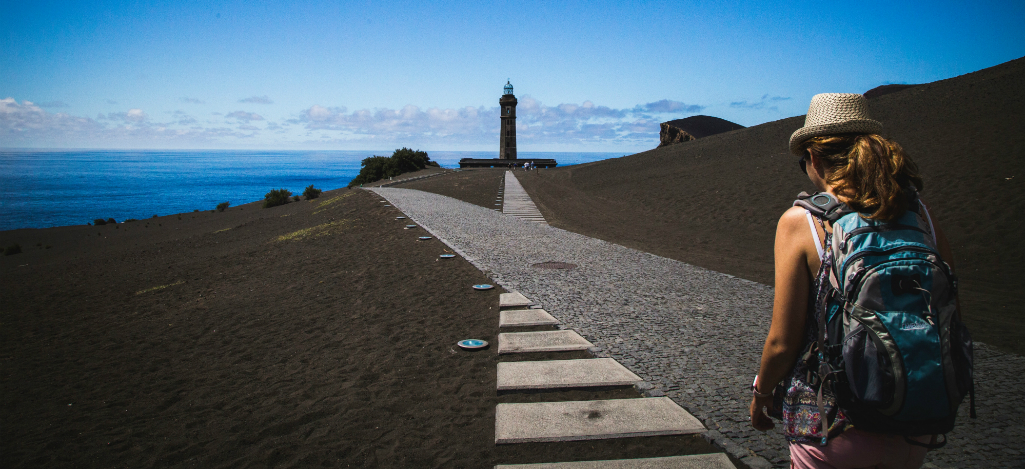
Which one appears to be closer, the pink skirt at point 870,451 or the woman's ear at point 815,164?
the pink skirt at point 870,451

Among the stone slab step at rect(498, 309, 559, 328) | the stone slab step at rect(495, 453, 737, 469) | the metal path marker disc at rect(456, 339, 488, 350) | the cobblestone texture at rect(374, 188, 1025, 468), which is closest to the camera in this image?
the stone slab step at rect(495, 453, 737, 469)

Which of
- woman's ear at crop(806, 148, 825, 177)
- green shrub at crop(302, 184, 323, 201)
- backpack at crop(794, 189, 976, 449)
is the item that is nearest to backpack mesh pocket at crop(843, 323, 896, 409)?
backpack at crop(794, 189, 976, 449)

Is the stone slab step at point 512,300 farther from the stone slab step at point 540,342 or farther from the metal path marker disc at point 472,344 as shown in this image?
the metal path marker disc at point 472,344

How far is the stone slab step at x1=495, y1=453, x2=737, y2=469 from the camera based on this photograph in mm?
2996

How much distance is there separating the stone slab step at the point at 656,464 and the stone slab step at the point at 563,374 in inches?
39.6

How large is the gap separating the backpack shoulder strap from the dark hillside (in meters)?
5.53

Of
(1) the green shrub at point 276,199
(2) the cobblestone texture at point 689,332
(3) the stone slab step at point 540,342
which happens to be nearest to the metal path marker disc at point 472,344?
(3) the stone slab step at point 540,342

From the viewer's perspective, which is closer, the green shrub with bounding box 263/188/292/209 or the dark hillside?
the dark hillside

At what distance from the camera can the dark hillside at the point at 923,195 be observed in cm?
927

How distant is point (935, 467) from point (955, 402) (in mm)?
2302

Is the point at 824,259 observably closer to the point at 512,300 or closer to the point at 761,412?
the point at 761,412

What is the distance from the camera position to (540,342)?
16.5ft

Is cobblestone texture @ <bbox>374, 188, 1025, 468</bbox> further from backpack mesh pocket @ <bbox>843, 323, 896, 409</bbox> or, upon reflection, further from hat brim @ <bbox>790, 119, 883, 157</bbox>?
hat brim @ <bbox>790, 119, 883, 157</bbox>

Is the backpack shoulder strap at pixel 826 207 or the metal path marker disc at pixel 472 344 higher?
the backpack shoulder strap at pixel 826 207
